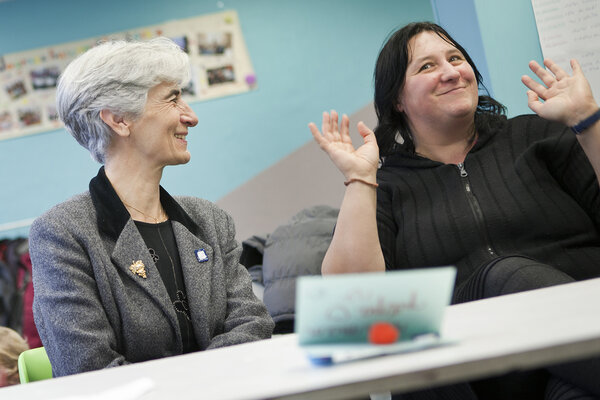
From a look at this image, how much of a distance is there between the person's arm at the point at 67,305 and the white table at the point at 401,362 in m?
0.41

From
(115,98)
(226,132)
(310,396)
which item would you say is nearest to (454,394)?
(310,396)

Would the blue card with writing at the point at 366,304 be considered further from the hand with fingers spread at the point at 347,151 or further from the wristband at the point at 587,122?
the wristband at the point at 587,122

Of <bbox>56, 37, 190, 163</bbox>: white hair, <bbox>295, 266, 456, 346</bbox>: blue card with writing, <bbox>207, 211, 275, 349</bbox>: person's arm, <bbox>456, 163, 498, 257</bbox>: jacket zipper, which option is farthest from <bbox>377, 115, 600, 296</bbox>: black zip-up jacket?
<bbox>295, 266, 456, 346</bbox>: blue card with writing

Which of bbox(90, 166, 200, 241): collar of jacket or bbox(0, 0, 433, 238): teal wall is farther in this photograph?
bbox(0, 0, 433, 238): teal wall

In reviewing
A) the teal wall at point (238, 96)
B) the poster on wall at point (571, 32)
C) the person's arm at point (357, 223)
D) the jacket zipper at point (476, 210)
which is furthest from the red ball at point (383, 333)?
the teal wall at point (238, 96)

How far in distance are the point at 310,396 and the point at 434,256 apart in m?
1.00

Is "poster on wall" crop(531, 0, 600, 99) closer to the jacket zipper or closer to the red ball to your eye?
the jacket zipper

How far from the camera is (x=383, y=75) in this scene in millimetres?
1850

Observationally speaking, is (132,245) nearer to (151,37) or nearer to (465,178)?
(465,178)

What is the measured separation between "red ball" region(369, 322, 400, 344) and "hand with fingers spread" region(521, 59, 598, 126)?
3.11ft

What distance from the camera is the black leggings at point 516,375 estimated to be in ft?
3.72

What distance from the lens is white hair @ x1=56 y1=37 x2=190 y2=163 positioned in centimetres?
172

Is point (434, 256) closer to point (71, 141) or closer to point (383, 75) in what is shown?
point (383, 75)

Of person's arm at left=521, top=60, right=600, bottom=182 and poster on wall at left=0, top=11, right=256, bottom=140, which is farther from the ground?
poster on wall at left=0, top=11, right=256, bottom=140
